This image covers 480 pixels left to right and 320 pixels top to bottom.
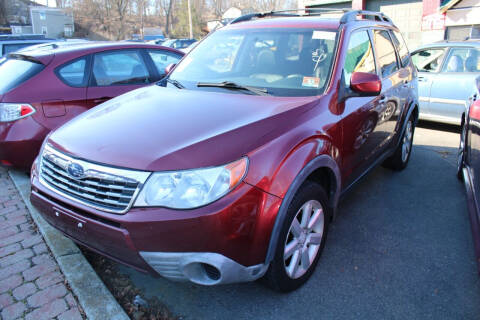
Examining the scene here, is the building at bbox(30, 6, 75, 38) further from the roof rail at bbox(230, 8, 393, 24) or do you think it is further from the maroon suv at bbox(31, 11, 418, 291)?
the maroon suv at bbox(31, 11, 418, 291)

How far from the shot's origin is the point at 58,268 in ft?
9.21

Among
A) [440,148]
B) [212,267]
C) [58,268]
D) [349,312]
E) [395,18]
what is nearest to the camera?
[212,267]

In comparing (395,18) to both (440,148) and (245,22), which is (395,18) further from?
(245,22)

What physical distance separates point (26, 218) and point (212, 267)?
239cm

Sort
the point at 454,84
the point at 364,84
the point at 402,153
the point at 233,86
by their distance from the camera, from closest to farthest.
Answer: the point at 364,84, the point at 233,86, the point at 402,153, the point at 454,84

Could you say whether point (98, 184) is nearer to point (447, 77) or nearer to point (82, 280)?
point (82, 280)

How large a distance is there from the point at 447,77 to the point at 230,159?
238 inches

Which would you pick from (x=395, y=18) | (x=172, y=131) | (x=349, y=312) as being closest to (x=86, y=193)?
(x=172, y=131)

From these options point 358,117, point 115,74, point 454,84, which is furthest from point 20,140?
point 454,84

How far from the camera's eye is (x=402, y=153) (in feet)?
15.5

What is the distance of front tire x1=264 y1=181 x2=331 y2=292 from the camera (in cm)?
229

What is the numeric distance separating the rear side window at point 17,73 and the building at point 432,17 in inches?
486

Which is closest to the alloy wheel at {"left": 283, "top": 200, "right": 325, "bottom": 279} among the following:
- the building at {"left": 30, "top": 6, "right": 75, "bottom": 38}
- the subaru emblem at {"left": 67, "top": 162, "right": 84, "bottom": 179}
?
the subaru emblem at {"left": 67, "top": 162, "right": 84, "bottom": 179}

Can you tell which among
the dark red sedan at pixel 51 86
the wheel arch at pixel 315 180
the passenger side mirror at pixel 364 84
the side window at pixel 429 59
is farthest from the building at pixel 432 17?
the wheel arch at pixel 315 180
